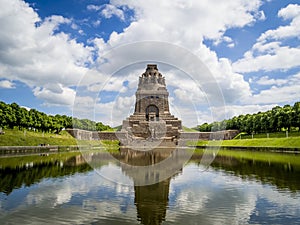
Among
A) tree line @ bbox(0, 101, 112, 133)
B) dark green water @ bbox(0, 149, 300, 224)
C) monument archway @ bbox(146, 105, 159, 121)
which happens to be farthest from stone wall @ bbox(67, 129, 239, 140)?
dark green water @ bbox(0, 149, 300, 224)

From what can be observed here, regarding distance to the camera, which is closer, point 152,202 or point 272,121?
point 152,202

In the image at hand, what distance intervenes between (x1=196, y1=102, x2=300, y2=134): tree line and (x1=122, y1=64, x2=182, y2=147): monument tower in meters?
19.9

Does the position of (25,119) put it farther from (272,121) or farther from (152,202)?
(152,202)

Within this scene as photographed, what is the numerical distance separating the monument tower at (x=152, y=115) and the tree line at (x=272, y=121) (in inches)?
784

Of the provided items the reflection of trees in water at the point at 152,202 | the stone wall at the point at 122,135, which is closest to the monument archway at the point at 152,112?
the stone wall at the point at 122,135

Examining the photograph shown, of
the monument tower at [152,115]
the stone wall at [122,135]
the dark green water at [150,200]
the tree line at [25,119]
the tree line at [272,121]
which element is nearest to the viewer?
the dark green water at [150,200]

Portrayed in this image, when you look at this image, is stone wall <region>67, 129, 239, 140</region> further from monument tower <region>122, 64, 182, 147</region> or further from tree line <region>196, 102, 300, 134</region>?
tree line <region>196, 102, 300, 134</region>

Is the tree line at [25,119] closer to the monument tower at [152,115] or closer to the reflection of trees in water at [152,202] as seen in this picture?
the monument tower at [152,115]

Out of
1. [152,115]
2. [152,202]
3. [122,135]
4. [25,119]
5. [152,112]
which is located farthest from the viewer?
[152,112]

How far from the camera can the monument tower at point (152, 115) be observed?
6462 cm

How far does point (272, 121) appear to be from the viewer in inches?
2472

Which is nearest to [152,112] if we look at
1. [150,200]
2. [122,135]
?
[122,135]

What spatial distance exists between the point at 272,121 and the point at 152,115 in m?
29.9

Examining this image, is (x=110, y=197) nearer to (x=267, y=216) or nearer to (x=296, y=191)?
(x=267, y=216)
